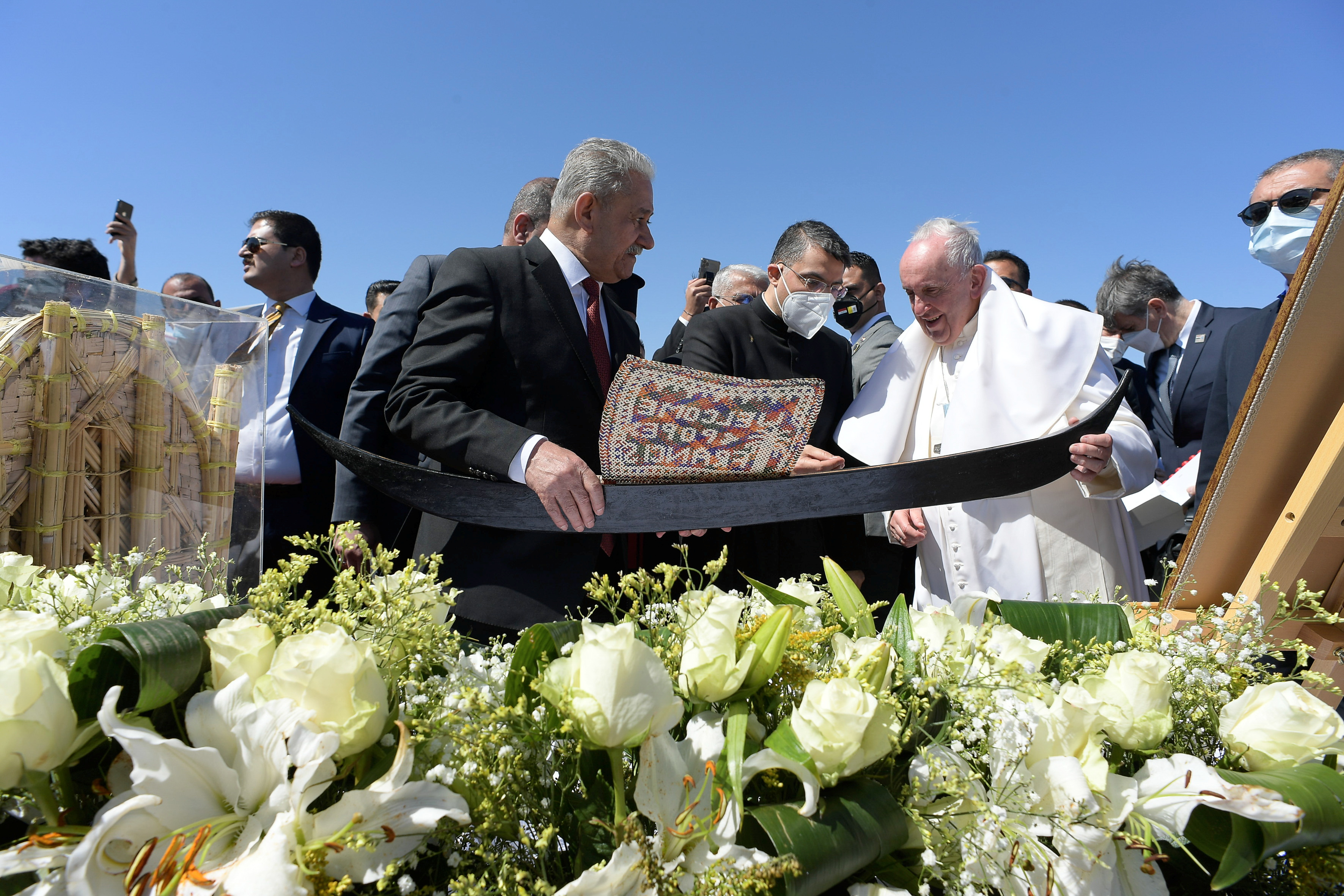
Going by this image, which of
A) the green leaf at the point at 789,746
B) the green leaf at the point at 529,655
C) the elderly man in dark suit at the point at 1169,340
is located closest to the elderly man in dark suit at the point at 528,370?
the green leaf at the point at 529,655

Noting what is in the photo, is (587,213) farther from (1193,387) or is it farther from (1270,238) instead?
(1193,387)

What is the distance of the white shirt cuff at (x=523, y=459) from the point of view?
213cm

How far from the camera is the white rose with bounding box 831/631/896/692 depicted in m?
0.97

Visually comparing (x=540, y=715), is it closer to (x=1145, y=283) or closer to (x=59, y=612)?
(x=59, y=612)

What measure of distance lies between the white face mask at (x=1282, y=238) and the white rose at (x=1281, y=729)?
127 inches

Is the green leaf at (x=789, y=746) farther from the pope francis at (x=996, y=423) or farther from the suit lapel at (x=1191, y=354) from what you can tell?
the suit lapel at (x=1191, y=354)

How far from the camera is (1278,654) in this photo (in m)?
1.22

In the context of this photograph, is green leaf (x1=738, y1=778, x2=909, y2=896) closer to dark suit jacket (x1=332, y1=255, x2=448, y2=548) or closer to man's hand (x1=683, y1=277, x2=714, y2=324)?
dark suit jacket (x1=332, y1=255, x2=448, y2=548)

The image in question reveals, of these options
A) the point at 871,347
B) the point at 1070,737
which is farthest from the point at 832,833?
the point at 871,347

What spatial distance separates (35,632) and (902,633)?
1.03 metres

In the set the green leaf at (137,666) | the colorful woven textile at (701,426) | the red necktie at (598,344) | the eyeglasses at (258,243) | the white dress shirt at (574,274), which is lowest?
the green leaf at (137,666)

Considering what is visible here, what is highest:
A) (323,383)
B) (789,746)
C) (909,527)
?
(323,383)

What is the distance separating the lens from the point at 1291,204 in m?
3.57

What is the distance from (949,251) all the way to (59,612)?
3250 millimetres
